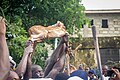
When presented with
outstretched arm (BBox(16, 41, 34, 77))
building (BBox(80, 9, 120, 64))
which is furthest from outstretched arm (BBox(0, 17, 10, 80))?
building (BBox(80, 9, 120, 64))

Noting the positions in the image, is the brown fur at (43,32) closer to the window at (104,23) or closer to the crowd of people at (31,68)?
the crowd of people at (31,68)

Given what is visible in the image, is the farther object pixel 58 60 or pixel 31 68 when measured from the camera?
pixel 58 60

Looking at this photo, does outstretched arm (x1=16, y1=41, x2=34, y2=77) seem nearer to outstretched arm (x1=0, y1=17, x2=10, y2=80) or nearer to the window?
outstretched arm (x1=0, y1=17, x2=10, y2=80)

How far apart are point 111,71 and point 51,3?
9583 mm

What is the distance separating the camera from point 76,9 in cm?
1437

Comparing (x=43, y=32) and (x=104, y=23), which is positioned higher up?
(x=43, y=32)

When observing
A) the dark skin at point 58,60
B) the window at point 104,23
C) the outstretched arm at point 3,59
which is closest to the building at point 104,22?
the window at point 104,23

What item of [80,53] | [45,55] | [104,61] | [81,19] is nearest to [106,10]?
[104,61]

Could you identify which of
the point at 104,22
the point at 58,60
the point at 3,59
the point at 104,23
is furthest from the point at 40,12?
the point at 104,23

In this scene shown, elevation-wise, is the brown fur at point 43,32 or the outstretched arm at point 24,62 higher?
the brown fur at point 43,32

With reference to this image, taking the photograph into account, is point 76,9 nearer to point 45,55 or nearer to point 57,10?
point 57,10

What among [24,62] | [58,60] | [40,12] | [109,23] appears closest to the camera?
[24,62]

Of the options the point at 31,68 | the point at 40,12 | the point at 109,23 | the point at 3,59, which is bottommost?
the point at 109,23

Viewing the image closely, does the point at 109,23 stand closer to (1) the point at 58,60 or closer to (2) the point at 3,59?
(1) the point at 58,60
